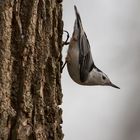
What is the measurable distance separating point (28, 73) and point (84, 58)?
221cm

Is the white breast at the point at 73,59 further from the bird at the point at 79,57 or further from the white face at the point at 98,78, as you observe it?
the white face at the point at 98,78

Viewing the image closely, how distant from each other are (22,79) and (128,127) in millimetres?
2962

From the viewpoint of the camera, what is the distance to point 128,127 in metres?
5.34

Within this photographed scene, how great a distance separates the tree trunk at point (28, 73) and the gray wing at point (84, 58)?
175cm

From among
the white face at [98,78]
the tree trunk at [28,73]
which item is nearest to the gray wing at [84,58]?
the white face at [98,78]

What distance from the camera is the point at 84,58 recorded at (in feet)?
15.6

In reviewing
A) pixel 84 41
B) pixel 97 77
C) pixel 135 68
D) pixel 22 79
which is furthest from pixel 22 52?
pixel 135 68

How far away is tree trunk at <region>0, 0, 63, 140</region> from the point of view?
2463 mm


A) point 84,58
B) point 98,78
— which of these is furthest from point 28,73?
point 98,78

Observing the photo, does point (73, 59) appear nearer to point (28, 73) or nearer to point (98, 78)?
point (98, 78)

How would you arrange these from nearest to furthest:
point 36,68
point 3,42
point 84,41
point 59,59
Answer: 1. point 3,42
2. point 36,68
3. point 59,59
4. point 84,41

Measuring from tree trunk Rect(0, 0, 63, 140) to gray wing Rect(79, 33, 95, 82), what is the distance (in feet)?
5.75

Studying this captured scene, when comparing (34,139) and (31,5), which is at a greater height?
(31,5)

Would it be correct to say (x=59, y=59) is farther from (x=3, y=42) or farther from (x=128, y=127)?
(x=128, y=127)
